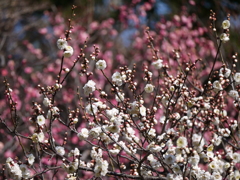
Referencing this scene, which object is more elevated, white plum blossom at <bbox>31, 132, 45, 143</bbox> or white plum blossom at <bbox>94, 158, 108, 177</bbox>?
white plum blossom at <bbox>31, 132, 45, 143</bbox>

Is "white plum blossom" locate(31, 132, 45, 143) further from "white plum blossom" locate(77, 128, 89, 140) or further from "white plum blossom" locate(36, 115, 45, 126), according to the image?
"white plum blossom" locate(77, 128, 89, 140)

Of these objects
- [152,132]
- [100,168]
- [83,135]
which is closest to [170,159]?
[152,132]

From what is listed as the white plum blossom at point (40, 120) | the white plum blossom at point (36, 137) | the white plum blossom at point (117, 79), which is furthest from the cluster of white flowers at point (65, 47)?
the white plum blossom at point (36, 137)

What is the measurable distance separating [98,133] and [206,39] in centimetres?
578

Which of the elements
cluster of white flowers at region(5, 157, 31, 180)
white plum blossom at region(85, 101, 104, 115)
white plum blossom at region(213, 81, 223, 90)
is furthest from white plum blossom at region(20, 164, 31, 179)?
white plum blossom at region(213, 81, 223, 90)

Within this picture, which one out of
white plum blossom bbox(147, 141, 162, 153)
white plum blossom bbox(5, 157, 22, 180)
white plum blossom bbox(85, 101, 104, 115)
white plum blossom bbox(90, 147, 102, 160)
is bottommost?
white plum blossom bbox(5, 157, 22, 180)

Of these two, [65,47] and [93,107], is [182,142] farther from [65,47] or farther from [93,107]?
[65,47]

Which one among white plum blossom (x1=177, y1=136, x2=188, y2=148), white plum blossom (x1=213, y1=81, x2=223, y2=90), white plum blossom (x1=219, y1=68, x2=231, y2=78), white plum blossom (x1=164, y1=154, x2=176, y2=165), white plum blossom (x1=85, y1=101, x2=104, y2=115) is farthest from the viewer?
white plum blossom (x1=219, y1=68, x2=231, y2=78)

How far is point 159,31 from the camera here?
6.54 m

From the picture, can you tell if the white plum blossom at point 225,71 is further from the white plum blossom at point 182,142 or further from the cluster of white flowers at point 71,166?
the cluster of white flowers at point 71,166

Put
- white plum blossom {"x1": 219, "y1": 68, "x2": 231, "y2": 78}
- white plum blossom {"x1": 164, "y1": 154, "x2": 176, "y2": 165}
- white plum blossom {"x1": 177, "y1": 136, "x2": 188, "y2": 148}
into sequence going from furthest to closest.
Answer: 1. white plum blossom {"x1": 219, "y1": 68, "x2": 231, "y2": 78}
2. white plum blossom {"x1": 164, "y1": 154, "x2": 176, "y2": 165}
3. white plum blossom {"x1": 177, "y1": 136, "x2": 188, "y2": 148}

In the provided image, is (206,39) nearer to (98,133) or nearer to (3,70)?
(3,70)

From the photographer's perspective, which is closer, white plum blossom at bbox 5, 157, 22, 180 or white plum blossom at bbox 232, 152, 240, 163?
white plum blossom at bbox 5, 157, 22, 180

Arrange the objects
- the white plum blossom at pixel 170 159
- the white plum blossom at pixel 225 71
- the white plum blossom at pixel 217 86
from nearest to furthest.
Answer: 1. the white plum blossom at pixel 170 159
2. the white plum blossom at pixel 217 86
3. the white plum blossom at pixel 225 71
